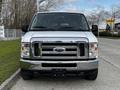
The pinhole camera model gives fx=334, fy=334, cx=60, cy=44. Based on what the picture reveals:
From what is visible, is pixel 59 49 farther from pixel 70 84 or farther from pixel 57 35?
pixel 70 84

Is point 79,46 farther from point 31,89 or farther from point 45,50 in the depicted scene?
point 31,89

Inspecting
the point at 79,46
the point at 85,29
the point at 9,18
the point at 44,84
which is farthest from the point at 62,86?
the point at 9,18

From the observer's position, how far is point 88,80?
396 inches

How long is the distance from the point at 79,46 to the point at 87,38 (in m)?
0.33

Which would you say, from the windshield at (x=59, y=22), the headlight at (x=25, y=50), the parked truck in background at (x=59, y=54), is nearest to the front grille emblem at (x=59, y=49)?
the parked truck in background at (x=59, y=54)

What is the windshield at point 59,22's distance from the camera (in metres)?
10.3

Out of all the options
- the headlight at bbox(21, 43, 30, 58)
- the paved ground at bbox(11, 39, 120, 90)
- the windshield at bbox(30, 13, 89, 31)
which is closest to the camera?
the paved ground at bbox(11, 39, 120, 90)

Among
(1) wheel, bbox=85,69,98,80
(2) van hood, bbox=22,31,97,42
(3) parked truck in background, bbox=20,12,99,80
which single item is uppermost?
(2) van hood, bbox=22,31,97,42

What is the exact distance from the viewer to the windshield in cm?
1033

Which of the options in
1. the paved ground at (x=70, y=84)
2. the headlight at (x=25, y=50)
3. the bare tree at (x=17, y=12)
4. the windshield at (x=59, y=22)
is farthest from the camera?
the bare tree at (x=17, y=12)

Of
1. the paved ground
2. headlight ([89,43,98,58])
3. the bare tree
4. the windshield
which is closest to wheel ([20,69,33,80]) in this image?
the paved ground

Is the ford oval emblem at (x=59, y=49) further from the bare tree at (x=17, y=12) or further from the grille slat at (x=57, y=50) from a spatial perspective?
the bare tree at (x=17, y=12)

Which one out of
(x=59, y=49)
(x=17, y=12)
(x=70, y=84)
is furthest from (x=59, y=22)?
(x=17, y=12)

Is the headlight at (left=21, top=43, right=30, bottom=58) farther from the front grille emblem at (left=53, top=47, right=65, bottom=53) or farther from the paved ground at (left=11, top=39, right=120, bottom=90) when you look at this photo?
the paved ground at (left=11, top=39, right=120, bottom=90)
